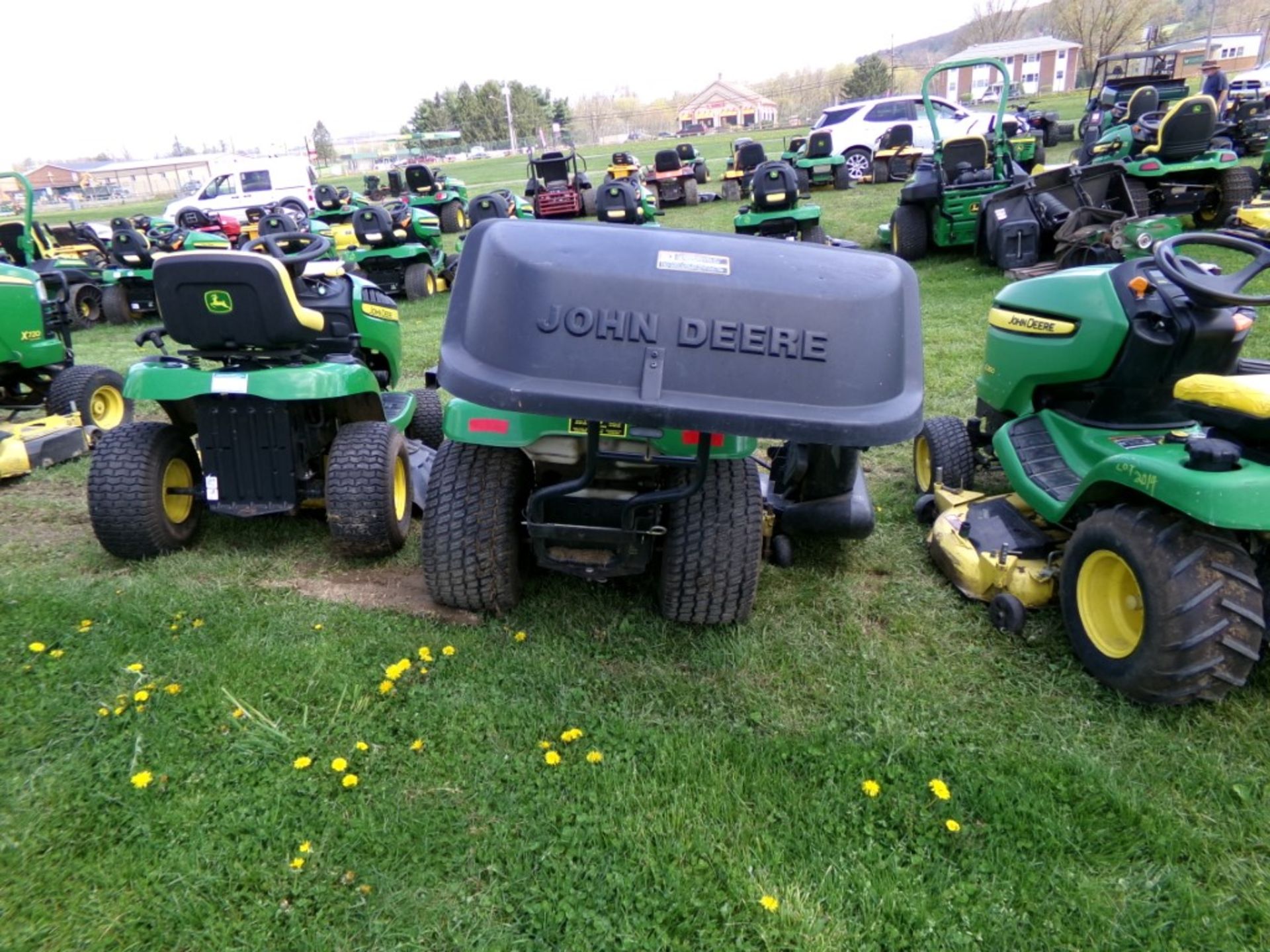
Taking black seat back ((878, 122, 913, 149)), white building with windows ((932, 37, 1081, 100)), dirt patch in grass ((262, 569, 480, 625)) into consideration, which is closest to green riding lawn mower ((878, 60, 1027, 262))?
black seat back ((878, 122, 913, 149))

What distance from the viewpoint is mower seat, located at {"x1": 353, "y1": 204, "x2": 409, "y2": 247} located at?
1021 cm

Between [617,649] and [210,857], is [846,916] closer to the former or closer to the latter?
[617,649]

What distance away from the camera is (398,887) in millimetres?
2041

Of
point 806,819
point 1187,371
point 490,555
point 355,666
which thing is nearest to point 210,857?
point 355,666

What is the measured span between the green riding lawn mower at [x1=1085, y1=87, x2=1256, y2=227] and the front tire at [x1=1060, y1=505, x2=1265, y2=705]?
7287 millimetres

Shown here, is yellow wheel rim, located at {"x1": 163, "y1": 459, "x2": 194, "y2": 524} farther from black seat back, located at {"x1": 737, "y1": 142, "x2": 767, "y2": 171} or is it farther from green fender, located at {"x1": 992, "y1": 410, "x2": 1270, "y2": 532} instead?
black seat back, located at {"x1": 737, "y1": 142, "x2": 767, "y2": 171}

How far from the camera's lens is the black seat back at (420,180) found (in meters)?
17.0

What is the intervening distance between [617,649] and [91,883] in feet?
5.24

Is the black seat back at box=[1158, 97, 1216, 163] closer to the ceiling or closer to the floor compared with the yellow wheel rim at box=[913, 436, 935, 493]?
closer to the ceiling

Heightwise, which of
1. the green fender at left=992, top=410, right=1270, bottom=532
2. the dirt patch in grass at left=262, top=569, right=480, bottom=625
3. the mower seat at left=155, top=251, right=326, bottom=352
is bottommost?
the dirt patch in grass at left=262, top=569, right=480, bottom=625

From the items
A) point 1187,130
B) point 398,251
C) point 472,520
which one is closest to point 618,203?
point 398,251

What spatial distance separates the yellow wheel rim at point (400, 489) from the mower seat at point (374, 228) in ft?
Result: 23.1

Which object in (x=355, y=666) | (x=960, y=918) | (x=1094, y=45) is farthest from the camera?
(x=1094, y=45)

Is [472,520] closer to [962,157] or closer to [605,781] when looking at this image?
[605,781]
